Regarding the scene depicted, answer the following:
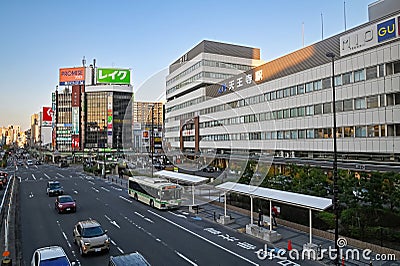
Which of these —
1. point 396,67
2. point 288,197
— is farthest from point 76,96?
point 288,197

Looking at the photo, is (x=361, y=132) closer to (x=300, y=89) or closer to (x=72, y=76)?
(x=300, y=89)

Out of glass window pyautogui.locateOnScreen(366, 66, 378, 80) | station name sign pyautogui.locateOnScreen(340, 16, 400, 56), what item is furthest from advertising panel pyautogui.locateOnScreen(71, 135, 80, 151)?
glass window pyautogui.locateOnScreen(366, 66, 378, 80)

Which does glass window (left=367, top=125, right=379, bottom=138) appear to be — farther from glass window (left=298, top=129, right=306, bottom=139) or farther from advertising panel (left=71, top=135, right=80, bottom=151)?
advertising panel (left=71, top=135, right=80, bottom=151)

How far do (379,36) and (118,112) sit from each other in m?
107

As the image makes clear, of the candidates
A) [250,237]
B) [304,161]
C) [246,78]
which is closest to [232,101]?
[246,78]

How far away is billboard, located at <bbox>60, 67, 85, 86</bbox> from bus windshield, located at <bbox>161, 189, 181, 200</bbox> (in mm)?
108217

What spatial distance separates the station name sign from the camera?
106 feet

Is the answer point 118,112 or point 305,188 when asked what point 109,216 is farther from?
point 118,112

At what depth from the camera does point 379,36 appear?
33.9m

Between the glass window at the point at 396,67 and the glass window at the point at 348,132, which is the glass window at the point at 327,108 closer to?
the glass window at the point at 348,132

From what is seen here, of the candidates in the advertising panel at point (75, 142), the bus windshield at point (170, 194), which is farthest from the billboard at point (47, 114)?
the bus windshield at point (170, 194)

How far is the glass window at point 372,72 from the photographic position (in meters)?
34.2

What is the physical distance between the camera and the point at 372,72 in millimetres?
34562

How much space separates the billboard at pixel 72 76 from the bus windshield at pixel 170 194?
108 m
